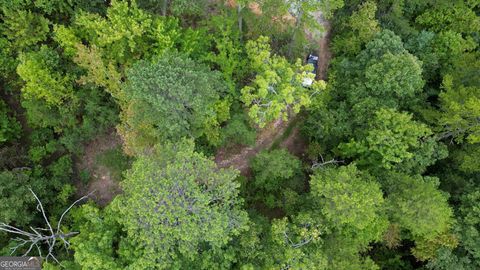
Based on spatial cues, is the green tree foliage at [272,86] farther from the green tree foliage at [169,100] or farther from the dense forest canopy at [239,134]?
the green tree foliage at [169,100]

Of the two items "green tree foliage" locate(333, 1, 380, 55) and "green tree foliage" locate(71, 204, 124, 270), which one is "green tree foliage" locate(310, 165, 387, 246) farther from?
"green tree foliage" locate(71, 204, 124, 270)

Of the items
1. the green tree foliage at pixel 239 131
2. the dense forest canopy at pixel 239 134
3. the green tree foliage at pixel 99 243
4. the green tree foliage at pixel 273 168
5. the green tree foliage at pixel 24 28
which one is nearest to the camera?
the green tree foliage at pixel 99 243

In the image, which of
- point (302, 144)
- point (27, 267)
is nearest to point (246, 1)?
point (302, 144)

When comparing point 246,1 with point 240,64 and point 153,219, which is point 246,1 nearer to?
point 240,64

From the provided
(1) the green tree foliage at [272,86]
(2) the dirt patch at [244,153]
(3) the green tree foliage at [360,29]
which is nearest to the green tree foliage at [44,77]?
(2) the dirt patch at [244,153]

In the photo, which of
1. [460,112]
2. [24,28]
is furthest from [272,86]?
[24,28]

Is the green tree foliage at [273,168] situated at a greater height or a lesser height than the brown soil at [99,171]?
greater
